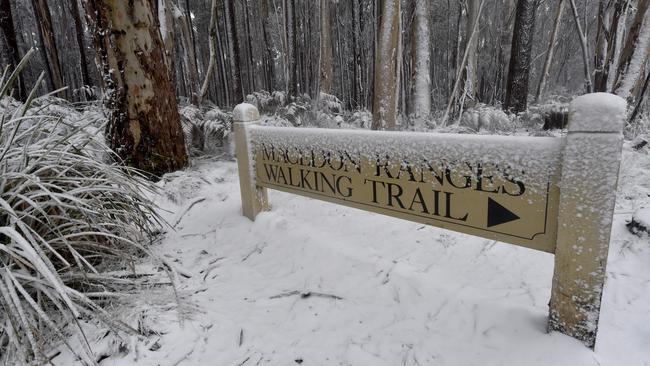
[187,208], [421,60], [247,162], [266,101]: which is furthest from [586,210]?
[266,101]

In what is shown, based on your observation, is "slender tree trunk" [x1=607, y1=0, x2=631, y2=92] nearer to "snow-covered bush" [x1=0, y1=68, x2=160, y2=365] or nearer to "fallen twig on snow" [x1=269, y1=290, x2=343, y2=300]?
"fallen twig on snow" [x1=269, y1=290, x2=343, y2=300]

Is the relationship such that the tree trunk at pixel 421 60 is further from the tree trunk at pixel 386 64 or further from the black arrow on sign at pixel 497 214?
the black arrow on sign at pixel 497 214

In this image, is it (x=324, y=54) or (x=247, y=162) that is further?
(x=324, y=54)

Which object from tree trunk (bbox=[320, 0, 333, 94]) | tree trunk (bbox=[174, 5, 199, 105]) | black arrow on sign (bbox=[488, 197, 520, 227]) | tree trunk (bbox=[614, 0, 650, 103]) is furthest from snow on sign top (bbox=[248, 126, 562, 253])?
tree trunk (bbox=[320, 0, 333, 94])

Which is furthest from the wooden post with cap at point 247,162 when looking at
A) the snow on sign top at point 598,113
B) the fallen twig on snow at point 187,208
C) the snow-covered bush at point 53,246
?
the snow on sign top at point 598,113

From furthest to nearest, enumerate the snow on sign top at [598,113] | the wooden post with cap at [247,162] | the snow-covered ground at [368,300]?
the wooden post with cap at [247,162]
the snow-covered ground at [368,300]
the snow on sign top at [598,113]

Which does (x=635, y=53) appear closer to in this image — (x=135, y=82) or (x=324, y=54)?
(x=324, y=54)

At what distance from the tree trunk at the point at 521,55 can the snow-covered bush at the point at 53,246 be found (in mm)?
8778

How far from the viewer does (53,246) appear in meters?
1.79

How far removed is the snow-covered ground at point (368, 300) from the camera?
159 centimetres

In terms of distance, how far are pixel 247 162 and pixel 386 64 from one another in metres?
3.60

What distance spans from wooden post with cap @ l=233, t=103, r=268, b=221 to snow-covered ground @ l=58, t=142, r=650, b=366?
190mm

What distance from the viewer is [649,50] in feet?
18.7

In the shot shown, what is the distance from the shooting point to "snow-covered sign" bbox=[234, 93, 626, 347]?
1.33m
